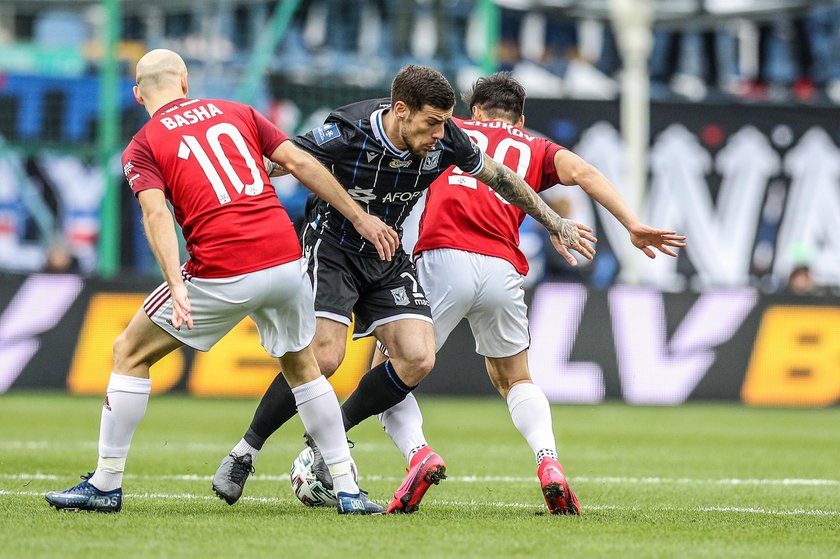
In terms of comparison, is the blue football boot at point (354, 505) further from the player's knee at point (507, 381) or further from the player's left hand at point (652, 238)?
the player's left hand at point (652, 238)

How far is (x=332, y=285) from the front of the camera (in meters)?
6.75

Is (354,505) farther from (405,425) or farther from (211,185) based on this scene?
(211,185)

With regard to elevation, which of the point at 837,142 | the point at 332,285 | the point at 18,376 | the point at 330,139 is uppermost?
the point at 330,139

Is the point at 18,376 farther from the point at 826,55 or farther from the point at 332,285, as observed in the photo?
the point at 826,55

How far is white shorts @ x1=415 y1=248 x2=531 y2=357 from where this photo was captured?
7.02 m

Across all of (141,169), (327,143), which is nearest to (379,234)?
(327,143)

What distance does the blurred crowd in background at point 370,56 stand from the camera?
58.5 feet

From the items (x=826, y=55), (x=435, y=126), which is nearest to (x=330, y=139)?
(x=435, y=126)

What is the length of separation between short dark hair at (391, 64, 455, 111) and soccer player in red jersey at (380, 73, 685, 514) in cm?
90

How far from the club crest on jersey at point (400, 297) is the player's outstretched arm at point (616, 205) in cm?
104

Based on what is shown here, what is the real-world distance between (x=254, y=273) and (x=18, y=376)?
9.49 metres

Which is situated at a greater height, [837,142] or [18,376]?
[837,142]

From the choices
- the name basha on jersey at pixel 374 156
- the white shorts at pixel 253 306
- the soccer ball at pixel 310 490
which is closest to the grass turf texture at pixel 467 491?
the soccer ball at pixel 310 490

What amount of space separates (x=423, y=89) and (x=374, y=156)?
49 centimetres
